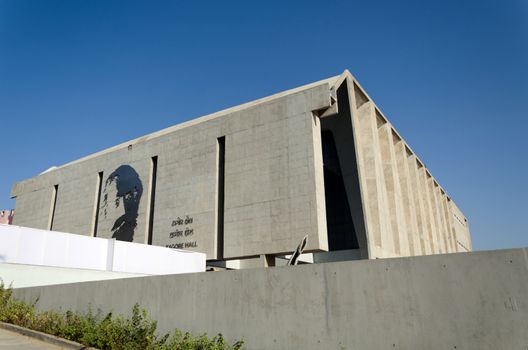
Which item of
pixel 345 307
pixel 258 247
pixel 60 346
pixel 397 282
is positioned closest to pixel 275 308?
pixel 345 307

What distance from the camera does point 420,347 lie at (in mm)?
6344

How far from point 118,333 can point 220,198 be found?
881 inches

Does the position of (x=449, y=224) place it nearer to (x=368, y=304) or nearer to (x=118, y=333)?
(x=368, y=304)

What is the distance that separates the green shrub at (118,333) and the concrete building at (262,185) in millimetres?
16586

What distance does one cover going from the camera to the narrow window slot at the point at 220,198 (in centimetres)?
3055

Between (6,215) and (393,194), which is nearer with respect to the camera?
(393,194)

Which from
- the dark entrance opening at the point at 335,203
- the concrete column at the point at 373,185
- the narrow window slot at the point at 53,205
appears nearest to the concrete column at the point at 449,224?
the dark entrance opening at the point at 335,203

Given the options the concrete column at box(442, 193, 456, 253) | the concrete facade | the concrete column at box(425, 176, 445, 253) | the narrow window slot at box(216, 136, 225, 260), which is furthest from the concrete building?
the concrete facade

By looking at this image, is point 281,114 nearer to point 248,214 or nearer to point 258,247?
point 248,214

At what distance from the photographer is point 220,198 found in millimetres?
31641

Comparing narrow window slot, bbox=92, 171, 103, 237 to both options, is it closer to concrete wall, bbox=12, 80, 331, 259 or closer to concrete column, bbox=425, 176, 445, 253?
concrete wall, bbox=12, 80, 331, 259

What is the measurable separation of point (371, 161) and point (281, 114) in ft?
28.1

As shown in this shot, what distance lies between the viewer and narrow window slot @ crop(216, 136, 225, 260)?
30.5m

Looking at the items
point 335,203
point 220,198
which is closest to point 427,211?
point 335,203
